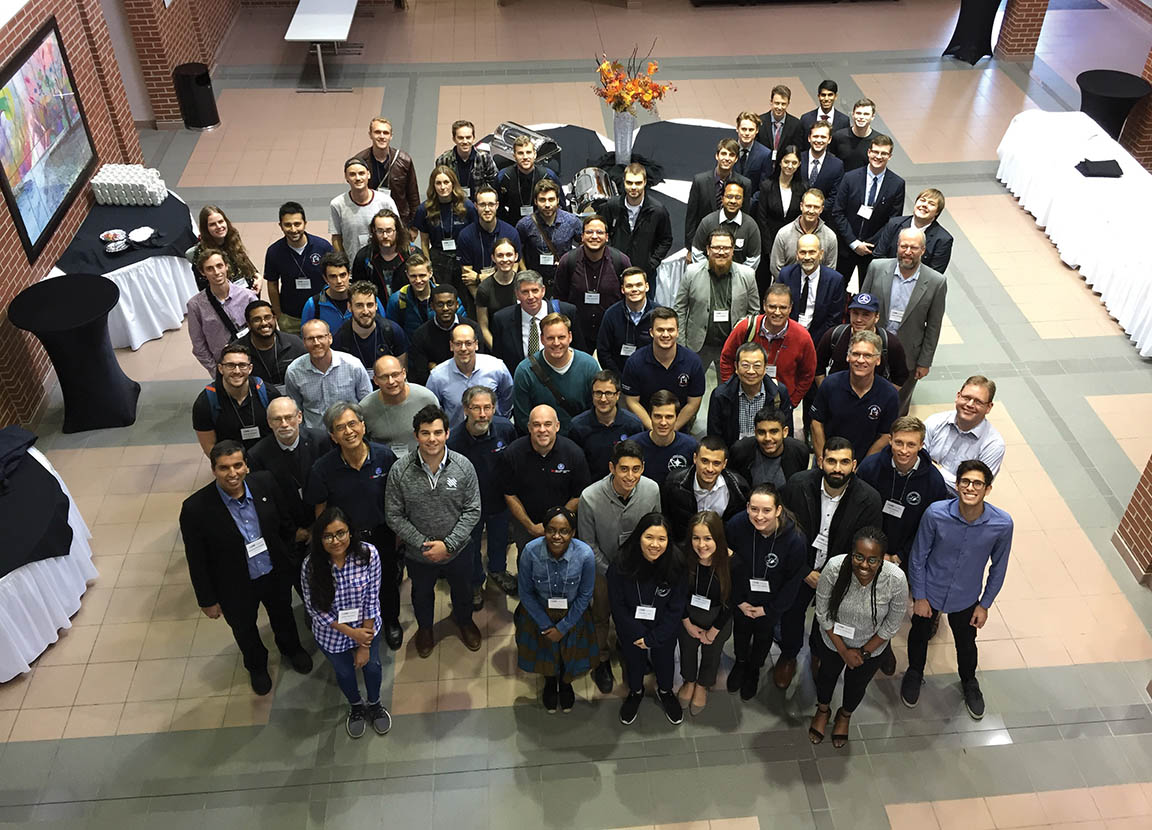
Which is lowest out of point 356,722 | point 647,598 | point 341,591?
point 356,722

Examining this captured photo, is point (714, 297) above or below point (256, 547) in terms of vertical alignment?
above

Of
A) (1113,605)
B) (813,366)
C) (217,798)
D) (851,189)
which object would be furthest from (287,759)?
(851,189)

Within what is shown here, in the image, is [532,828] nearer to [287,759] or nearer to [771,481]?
[287,759]

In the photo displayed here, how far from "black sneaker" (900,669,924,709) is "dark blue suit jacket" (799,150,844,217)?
3.88 m

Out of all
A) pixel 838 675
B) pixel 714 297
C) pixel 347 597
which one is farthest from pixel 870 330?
pixel 347 597

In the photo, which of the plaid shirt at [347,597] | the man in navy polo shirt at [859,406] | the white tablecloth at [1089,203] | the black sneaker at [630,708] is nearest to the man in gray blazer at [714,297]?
the man in navy polo shirt at [859,406]

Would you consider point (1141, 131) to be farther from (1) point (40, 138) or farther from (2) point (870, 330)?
(1) point (40, 138)

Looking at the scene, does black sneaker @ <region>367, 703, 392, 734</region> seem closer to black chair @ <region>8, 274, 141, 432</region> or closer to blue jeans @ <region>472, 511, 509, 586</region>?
blue jeans @ <region>472, 511, 509, 586</region>

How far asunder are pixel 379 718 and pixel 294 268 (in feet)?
10.8

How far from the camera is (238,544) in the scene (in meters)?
4.96

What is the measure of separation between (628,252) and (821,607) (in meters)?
3.42

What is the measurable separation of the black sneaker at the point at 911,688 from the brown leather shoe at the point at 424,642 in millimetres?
2766

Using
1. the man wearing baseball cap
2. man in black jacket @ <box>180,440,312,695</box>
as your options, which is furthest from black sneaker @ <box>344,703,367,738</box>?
the man wearing baseball cap

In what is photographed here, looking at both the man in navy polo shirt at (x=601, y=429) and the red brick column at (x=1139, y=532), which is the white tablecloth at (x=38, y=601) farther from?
the red brick column at (x=1139, y=532)
